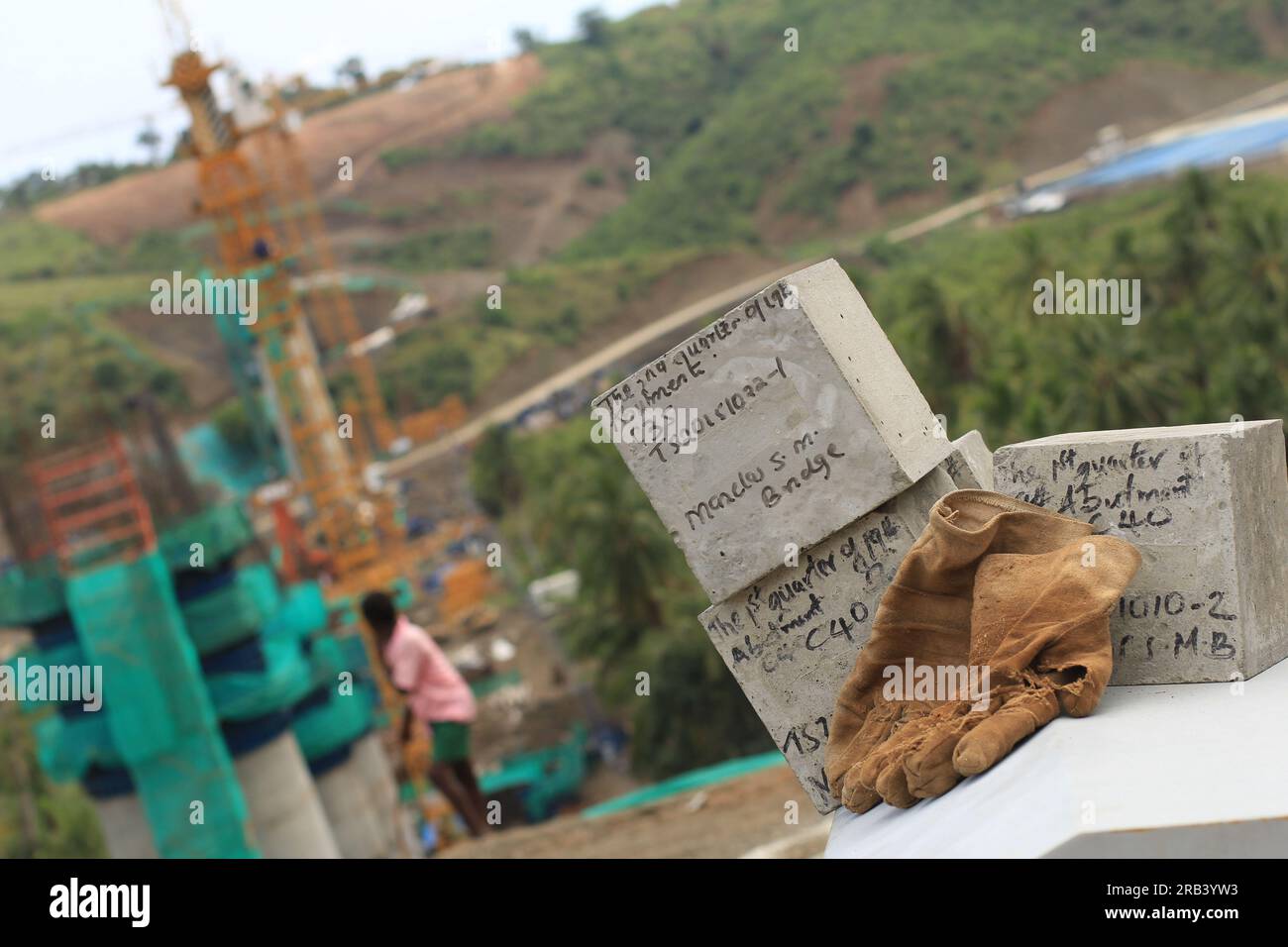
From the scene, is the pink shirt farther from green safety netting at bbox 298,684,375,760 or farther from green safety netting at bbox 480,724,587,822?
green safety netting at bbox 480,724,587,822

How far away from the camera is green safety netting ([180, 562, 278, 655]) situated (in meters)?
19.3

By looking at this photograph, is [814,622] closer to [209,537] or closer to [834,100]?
[209,537]

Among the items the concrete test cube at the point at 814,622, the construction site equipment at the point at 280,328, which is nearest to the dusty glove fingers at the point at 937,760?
the concrete test cube at the point at 814,622

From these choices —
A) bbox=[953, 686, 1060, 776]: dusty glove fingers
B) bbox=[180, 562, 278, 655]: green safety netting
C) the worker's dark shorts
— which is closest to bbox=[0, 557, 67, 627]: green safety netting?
bbox=[180, 562, 278, 655]: green safety netting

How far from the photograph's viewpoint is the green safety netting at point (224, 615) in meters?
19.3

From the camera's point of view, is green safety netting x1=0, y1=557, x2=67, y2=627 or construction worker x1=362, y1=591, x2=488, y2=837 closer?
construction worker x1=362, y1=591, x2=488, y2=837

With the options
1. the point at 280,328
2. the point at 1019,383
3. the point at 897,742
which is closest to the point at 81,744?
the point at 897,742

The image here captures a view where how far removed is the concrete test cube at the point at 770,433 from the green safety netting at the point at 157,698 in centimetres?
1448

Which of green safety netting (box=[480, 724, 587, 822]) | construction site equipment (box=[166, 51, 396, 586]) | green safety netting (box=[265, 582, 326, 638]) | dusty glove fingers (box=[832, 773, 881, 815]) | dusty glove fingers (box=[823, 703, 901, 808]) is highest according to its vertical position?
construction site equipment (box=[166, 51, 396, 586])

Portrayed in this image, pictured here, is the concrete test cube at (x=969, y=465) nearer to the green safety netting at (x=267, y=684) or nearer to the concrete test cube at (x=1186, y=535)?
the concrete test cube at (x=1186, y=535)

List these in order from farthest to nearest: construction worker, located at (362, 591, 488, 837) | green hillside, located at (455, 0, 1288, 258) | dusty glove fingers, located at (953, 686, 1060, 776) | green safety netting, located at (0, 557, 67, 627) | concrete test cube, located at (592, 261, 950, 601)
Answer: green hillside, located at (455, 0, 1288, 258) → green safety netting, located at (0, 557, 67, 627) → construction worker, located at (362, 591, 488, 837) → concrete test cube, located at (592, 261, 950, 601) → dusty glove fingers, located at (953, 686, 1060, 776)

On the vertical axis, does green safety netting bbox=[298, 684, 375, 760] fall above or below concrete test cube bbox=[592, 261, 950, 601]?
below

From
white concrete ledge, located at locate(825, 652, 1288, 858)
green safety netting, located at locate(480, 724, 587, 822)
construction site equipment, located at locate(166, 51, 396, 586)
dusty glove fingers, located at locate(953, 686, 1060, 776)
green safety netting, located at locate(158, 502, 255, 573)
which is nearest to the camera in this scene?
white concrete ledge, located at locate(825, 652, 1288, 858)
